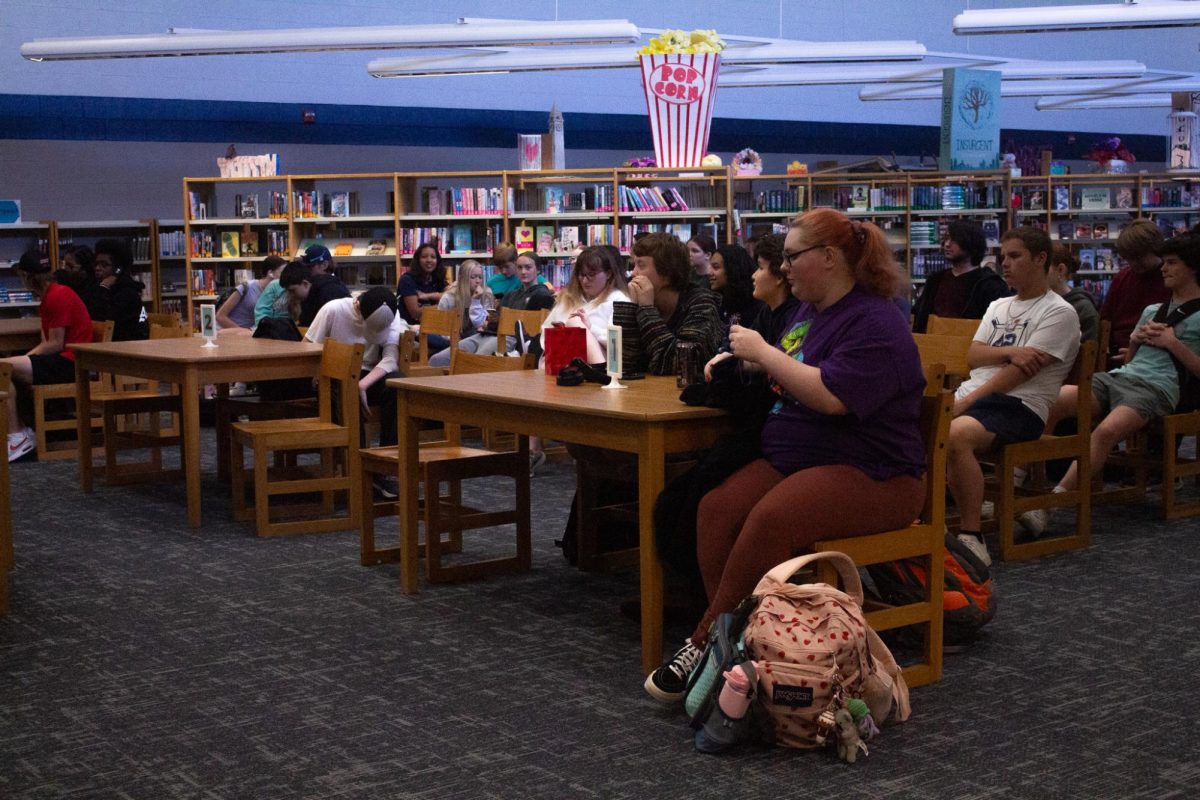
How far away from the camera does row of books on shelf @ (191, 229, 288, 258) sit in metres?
11.5

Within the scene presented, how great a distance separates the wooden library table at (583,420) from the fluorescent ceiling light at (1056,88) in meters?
11.9

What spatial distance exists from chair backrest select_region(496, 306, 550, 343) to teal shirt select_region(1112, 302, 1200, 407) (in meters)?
2.84

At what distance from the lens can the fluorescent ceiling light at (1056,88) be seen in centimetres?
1516

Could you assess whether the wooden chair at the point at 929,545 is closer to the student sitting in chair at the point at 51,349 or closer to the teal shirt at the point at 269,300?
the teal shirt at the point at 269,300

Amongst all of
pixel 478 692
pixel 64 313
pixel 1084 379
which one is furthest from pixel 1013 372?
pixel 64 313

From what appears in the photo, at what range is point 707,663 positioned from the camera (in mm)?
3104

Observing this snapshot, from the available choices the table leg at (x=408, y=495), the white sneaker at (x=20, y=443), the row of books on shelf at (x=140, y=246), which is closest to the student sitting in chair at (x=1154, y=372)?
the table leg at (x=408, y=495)

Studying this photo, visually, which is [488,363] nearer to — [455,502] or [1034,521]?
[455,502]

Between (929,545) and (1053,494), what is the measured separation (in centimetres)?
168

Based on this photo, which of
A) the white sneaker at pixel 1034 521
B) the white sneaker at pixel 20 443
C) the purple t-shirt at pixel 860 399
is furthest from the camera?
the white sneaker at pixel 20 443

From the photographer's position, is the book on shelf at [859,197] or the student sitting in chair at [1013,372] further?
the book on shelf at [859,197]

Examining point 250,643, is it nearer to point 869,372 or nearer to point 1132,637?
point 869,372

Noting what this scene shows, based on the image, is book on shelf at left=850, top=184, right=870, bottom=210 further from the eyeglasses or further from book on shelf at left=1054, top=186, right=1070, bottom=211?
the eyeglasses

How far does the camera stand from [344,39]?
9820mm
